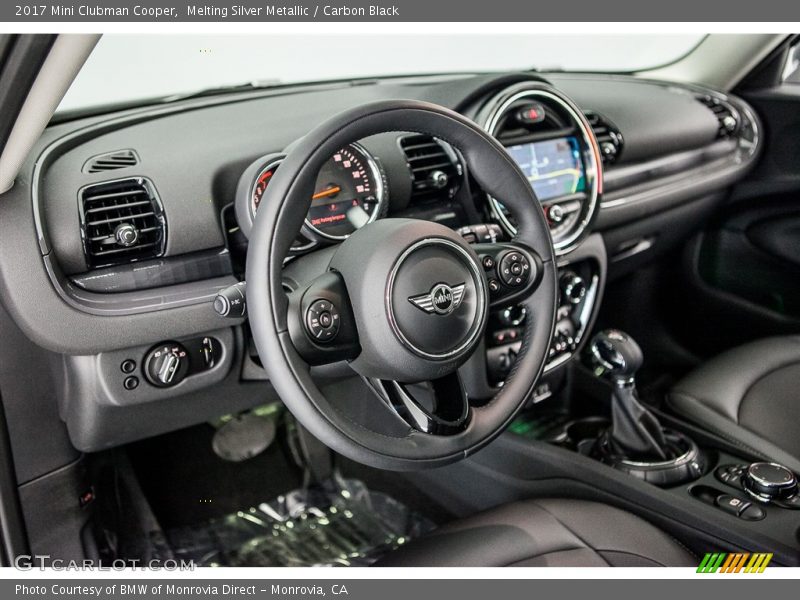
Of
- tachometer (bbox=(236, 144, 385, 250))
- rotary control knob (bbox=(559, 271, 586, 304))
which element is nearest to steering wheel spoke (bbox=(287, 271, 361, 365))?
tachometer (bbox=(236, 144, 385, 250))

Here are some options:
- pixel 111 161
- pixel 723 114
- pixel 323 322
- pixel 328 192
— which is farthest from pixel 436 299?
pixel 723 114

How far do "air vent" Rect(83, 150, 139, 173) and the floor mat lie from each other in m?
1.01

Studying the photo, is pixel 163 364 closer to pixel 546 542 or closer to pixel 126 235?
pixel 126 235

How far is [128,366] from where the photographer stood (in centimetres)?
136

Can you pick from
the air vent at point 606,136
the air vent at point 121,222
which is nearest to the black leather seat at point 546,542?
the air vent at point 121,222

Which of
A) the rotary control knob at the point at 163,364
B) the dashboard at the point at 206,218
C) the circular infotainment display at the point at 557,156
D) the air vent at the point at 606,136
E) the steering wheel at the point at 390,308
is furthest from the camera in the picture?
the air vent at the point at 606,136

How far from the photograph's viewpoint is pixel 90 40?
3.15 ft

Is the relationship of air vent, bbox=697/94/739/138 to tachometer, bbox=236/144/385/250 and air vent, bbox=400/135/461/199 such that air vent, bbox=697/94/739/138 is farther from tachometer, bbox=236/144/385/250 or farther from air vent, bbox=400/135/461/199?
tachometer, bbox=236/144/385/250

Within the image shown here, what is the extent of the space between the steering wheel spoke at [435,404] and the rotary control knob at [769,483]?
2.16 feet

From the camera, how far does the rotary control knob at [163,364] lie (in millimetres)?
1370

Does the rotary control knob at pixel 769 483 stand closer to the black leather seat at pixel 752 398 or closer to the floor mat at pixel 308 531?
the black leather seat at pixel 752 398

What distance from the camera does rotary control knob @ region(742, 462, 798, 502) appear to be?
57.6 inches
